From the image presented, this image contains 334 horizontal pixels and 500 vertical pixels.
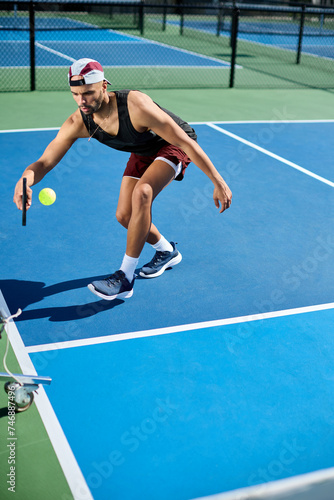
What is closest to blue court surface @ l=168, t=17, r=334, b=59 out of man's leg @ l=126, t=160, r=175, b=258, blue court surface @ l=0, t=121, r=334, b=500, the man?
blue court surface @ l=0, t=121, r=334, b=500

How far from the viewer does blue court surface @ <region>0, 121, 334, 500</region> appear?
314 cm

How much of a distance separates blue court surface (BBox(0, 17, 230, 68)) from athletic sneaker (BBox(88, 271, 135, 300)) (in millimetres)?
10619

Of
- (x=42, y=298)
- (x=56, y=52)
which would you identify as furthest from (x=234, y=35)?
(x=42, y=298)

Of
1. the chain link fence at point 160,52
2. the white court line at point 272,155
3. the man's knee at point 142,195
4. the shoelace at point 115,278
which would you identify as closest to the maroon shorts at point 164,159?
the man's knee at point 142,195

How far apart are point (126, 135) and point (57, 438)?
2154 mm

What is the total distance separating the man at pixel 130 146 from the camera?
4.09m

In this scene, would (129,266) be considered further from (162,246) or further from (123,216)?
(162,246)

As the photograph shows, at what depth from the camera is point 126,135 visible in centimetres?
440

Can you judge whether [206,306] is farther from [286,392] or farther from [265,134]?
[265,134]

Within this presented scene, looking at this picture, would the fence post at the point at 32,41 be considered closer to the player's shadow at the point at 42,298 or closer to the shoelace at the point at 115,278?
the player's shadow at the point at 42,298

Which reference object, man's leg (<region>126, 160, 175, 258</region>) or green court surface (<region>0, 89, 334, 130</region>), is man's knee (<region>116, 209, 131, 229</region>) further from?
green court surface (<region>0, 89, 334, 130</region>)

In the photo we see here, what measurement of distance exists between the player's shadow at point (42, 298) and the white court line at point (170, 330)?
36 centimetres

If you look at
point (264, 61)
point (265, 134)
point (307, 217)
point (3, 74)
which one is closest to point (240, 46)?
point (264, 61)

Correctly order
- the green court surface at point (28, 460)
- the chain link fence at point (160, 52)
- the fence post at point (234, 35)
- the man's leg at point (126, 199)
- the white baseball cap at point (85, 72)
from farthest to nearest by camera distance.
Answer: the chain link fence at point (160, 52)
the fence post at point (234, 35)
the man's leg at point (126, 199)
the white baseball cap at point (85, 72)
the green court surface at point (28, 460)
